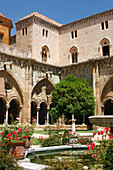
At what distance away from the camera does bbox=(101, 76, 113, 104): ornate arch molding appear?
23.6 metres

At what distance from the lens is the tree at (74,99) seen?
856 inches

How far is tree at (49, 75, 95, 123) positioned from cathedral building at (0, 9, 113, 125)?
68.5 inches

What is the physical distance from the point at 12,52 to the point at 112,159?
19.7 metres

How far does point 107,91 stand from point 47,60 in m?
8.15

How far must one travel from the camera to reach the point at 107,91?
23.8m

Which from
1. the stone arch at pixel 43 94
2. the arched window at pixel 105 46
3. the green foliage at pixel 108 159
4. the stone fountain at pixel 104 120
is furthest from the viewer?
the arched window at pixel 105 46

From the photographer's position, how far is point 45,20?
27.5 m

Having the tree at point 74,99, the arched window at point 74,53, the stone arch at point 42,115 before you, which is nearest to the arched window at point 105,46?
the arched window at point 74,53

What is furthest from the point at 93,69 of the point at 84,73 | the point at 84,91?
the point at 84,91

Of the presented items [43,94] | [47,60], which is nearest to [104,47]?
[47,60]

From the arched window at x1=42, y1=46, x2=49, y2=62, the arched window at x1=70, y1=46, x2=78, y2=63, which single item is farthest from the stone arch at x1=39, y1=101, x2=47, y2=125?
the arched window at x1=70, y1=46, x2=78, y2=63

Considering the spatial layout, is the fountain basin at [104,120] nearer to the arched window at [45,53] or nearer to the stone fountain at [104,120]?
the stone fountain at [104,120]

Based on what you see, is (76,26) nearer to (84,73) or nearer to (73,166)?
(84,73)

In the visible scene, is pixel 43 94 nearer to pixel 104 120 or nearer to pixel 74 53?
pixel 74 53
